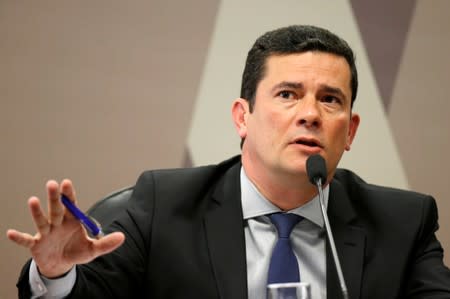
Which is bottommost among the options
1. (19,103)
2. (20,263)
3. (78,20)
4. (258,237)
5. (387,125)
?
(20,263)

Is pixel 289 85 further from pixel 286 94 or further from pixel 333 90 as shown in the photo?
pixel 333 90

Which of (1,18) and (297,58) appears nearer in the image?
(297,58)

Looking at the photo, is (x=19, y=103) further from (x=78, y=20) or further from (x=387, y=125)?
(x=387, y=125)

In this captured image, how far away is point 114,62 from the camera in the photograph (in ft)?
10.2

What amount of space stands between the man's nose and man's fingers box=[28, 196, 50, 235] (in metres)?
0.92

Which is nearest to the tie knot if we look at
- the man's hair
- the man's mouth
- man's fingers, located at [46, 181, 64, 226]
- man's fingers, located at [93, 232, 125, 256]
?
the man's mouth

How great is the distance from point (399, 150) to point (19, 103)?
1.99m

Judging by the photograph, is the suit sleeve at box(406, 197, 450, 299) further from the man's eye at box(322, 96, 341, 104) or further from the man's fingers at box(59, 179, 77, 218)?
the man's fingers at box(59, 179, 77, 218)

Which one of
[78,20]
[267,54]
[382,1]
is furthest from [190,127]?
[382,1]

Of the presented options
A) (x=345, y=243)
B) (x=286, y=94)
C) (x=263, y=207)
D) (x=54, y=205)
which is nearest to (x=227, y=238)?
(x=263, y=207)

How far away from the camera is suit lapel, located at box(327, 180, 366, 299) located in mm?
2089

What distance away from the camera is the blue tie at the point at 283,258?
202cm

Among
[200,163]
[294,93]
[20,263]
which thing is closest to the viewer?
[294,93]

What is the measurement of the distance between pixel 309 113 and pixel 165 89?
1.26 m
